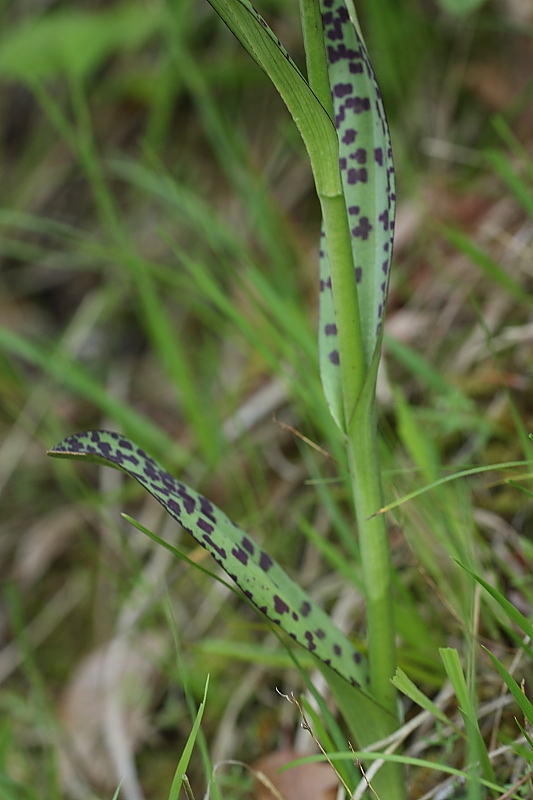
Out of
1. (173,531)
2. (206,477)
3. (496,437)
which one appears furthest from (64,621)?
(496,437)

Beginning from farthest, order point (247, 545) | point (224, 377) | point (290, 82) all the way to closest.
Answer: point (224, 377) < point (247, 545) < point (290, 82)

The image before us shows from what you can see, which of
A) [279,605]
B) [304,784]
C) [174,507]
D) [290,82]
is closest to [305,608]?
[279,605]

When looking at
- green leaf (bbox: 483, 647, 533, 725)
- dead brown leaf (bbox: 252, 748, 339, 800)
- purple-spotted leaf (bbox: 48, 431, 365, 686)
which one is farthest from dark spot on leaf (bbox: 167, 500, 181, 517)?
dead brown leaf (bbox: 252, 748, 339, 800)

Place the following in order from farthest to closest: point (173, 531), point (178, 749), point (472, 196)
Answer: point (472, 196)
point (173, 531)
point (178, 749)

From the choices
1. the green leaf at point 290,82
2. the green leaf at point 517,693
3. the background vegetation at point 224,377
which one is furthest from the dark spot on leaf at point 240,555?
the green leaf at point 290,82

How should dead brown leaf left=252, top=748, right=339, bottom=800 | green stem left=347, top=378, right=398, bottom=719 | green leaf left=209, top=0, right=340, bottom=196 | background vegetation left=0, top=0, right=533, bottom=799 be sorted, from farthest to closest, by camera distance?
background vegetation left=0, top=0, right=533, bottom=799
dead brown leaf left=252, top=748, right=339, bottom=800
green stem left=347, top=378, right=398, bottom=719
green leaf left=209, top=0, right=340, bottom=196

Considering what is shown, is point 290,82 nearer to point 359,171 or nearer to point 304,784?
point 359,171

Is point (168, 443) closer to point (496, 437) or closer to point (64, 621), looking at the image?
point (64, 621)

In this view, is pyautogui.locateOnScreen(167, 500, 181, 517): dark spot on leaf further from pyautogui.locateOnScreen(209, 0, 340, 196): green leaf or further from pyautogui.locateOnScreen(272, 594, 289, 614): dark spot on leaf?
pyautogui.locateOnScreen(209, 0, 340, 196): green leaf
